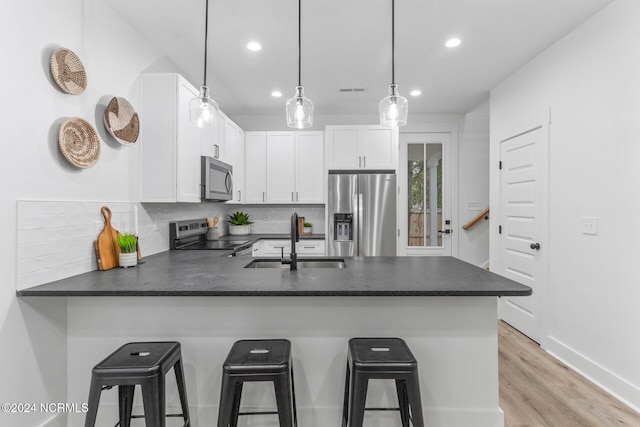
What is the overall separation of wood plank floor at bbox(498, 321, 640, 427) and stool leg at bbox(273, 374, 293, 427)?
1433 mm

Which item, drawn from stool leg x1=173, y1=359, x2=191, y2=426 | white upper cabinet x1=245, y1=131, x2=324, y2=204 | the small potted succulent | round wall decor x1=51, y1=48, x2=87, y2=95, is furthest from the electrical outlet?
round wall decor x1=51, y1=48, x2=87, y2=95

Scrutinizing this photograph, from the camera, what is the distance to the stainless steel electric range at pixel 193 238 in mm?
2979

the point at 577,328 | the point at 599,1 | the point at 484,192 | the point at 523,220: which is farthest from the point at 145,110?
the point at 484,192

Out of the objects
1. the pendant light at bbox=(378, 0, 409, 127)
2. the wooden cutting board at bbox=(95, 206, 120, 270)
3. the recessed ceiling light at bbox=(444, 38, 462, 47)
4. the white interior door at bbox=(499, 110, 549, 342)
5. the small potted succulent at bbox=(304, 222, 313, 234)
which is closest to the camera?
the pendant light at bbox=(378, 0, 409, 127)

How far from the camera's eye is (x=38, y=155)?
5.30 feet

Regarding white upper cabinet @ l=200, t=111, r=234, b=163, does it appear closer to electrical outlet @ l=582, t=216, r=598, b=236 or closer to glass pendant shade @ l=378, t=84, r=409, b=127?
glass pendant shade @ l=378, t=84, r=409, b=127

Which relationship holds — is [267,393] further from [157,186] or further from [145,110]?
[145,110]

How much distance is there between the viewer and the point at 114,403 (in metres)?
1.73

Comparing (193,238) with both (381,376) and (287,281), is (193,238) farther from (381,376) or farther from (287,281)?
(381,376)

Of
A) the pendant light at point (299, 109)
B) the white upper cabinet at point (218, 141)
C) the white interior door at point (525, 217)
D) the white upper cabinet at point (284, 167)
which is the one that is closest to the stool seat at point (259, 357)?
the pendant light at point (299, 109)

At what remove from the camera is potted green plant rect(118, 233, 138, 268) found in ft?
6.75

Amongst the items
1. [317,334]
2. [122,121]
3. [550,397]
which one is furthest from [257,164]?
[550,397]

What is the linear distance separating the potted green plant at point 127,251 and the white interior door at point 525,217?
3389mm

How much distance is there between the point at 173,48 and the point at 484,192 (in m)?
4.36
